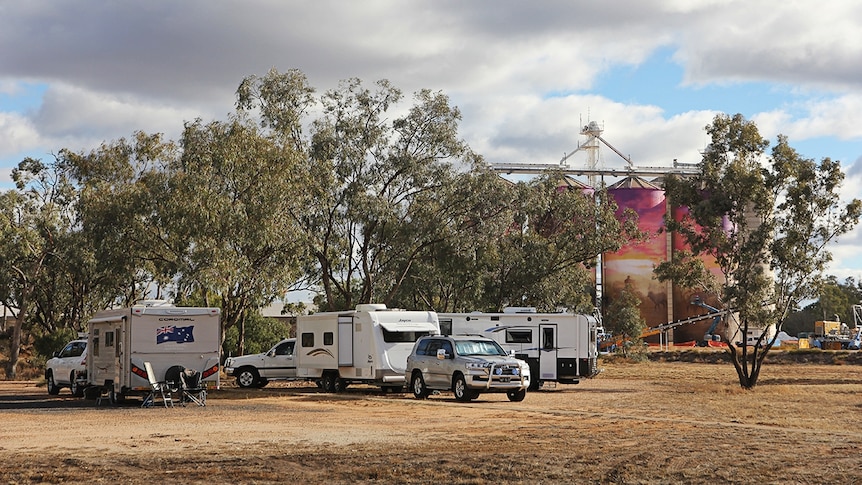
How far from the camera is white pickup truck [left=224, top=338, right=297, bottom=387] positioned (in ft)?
119

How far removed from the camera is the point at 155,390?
2573cm

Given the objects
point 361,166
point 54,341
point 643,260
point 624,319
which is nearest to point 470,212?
point 361,166

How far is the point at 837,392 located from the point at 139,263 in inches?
901

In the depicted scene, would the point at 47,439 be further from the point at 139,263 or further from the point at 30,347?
the point at 30,347

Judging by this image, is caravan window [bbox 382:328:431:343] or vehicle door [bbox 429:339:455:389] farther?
caravan window [bbox 382:328:431:343]

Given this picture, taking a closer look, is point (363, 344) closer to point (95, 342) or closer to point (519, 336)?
point (519, 336)

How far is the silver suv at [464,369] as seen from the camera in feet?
91.4

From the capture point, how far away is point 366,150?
38.2m

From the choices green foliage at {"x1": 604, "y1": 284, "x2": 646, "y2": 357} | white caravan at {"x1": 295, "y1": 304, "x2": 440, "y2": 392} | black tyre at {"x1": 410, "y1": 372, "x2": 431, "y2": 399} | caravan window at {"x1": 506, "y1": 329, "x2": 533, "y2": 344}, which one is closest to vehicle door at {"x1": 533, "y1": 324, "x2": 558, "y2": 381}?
caravan window at {"x1": 506, "y1": 329, "x2": 533, "y2": 344}

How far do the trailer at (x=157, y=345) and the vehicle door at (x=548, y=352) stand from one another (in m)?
11.4

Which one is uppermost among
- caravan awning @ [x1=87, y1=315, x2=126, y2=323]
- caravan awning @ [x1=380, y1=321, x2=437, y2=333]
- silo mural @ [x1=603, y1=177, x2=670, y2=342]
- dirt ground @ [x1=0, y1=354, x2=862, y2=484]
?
silo mural @ [x1=603, y1=177, x2=670, y2=342]

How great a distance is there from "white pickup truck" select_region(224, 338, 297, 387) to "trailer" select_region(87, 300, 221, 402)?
874cm

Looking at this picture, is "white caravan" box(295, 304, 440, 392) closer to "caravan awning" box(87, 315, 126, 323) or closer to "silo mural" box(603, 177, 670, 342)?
"caravan awning" box(87, 315, 126, 323)

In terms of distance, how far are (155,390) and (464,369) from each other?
7489 millimetres
